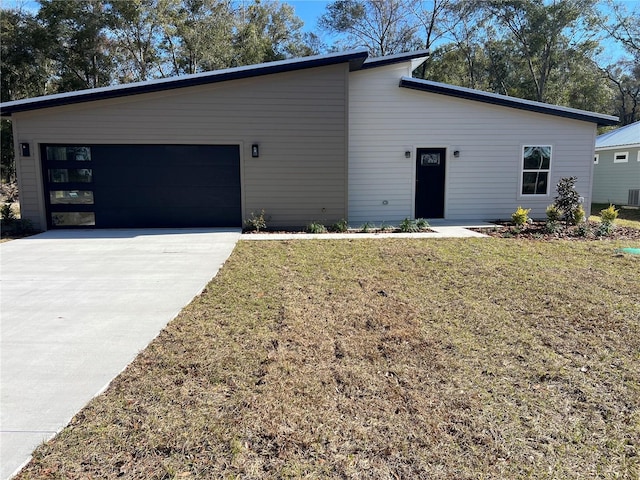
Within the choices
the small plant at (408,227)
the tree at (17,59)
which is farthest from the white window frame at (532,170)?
the tree at (17,59)

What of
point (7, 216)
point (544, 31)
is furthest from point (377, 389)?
point (544, 31)

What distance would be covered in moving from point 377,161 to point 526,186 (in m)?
4.30

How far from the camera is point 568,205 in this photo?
10203mm

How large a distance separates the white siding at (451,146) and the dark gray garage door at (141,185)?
11.5ft

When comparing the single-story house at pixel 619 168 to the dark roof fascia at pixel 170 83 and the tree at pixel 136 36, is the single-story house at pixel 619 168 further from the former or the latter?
the tree at pixel 136 36

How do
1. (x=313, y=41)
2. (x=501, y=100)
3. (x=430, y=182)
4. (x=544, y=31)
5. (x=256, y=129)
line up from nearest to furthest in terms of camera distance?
(x=256, y=129) → (x=501, y=100) → (x=430, y=182) → (x=544, y=31) → (x=313, y=41)

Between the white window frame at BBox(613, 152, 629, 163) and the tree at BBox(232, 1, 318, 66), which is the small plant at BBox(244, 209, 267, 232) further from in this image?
the tree at BBox(232, 1, 318, 66)

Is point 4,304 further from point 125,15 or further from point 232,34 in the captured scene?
Answer: point 232,34

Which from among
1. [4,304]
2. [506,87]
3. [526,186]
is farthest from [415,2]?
[4,304]

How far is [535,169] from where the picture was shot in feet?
38.3

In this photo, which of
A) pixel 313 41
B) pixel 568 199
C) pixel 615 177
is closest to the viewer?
pixel 568 199

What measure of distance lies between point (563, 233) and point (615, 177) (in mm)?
10975

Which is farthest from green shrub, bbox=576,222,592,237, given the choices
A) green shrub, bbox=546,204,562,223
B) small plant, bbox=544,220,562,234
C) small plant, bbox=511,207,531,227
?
small plant, bbox=511,207,531,227

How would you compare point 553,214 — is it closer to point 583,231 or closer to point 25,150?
point 583,231
